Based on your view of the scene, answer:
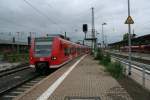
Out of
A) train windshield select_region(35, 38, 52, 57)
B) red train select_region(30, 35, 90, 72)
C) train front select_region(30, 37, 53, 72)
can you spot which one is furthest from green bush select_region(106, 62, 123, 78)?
train windshield select_region(35, 38, 52, 57)

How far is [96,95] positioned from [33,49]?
13.4 m

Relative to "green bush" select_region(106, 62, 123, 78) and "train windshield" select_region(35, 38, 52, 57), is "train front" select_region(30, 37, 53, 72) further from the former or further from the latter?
"green bush" select_region(106, 62, 123, 78)

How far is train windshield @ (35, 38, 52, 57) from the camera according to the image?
72.8ft

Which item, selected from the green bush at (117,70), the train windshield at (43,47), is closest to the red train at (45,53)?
the train windshield at (43,47)

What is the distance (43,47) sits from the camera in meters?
22.4

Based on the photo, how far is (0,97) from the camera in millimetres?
12344

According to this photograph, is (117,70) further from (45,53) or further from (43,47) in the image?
(43,47)

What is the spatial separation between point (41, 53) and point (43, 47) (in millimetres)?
491

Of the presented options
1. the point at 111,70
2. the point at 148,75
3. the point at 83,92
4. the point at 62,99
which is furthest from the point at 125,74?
the point at 62,99

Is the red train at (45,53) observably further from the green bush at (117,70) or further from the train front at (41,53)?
the green bush at (117,70)

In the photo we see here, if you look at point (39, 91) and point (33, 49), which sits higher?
point (33, 49)

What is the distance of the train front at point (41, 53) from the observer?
2197 centimetres

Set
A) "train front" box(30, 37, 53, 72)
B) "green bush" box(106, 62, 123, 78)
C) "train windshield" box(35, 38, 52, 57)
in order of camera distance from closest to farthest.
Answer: "green bush" box(106, 62, 123, 78), "train front" box(30, 37, 53, 72), "train windshield" box(35, 38, 52, 57)

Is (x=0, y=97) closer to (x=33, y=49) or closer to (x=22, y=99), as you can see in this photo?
(x=22, y=99)
